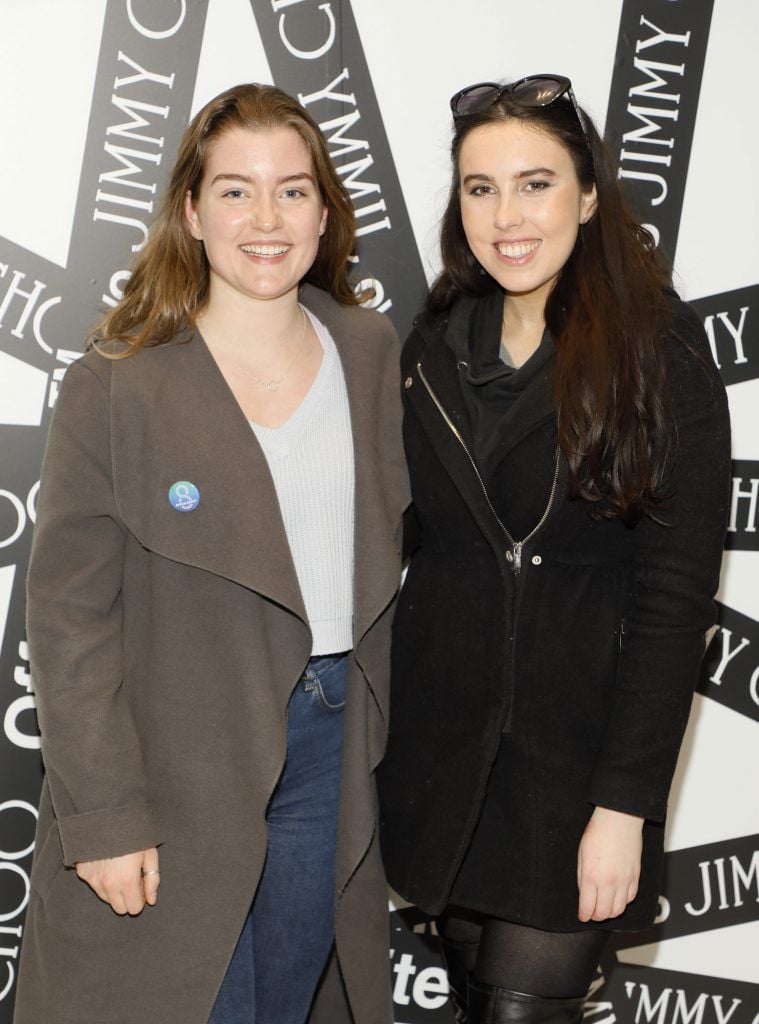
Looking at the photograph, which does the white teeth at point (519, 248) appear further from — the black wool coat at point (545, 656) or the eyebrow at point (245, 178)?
the eyebrow at point (245, 178)

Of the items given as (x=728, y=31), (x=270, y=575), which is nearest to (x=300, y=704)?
(x=270, y=575)

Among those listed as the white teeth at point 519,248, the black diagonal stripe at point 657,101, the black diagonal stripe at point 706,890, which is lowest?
the black diagonal stripe at point 706,890

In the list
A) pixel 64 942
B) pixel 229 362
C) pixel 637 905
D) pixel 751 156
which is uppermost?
pixel 751 156

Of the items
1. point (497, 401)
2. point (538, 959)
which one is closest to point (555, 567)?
point (497, 401)

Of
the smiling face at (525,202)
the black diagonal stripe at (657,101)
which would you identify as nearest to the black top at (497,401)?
the smiling face at (525,202)

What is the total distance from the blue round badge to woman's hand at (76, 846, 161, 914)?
1.82 feet

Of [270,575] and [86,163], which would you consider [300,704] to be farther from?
[86,163]

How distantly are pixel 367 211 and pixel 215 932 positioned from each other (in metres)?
1.53

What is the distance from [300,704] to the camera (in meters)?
1.92

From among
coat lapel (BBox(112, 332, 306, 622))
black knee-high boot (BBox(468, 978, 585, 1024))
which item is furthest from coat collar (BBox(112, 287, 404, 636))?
black knee-high boot (BBox(468, 978, 585, 1024))

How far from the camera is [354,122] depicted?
98.3 inches

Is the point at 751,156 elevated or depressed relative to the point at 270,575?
elevated

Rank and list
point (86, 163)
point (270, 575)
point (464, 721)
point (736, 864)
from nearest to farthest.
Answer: point (270, 575), point (464, 721), point (86, 163), point (736, 864)

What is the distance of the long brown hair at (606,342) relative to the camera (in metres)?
1.77
